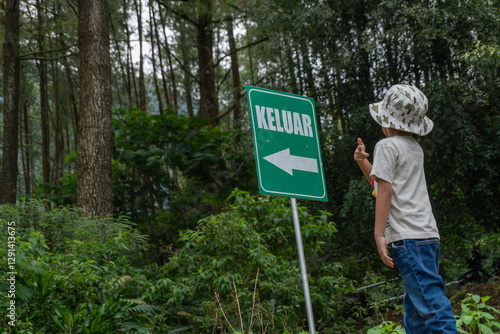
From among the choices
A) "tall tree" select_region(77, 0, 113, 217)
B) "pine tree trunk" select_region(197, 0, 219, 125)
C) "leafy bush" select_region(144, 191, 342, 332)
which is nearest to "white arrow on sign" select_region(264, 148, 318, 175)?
"leafy bush" select_region(144, 191, 342, 332)

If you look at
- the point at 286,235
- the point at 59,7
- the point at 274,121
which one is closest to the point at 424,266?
the point at 274,121

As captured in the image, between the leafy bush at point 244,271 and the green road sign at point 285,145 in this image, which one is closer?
the green road sign at point 285,145

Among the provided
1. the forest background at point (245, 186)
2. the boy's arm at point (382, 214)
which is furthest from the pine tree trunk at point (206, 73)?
the boy's arm at point (382, 214)

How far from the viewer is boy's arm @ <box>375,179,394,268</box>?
229cm

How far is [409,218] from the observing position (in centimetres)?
236

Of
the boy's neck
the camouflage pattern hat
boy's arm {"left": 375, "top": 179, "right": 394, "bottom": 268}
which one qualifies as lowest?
boy's arm {"left": 375, "top": 179, "right": 394, "bottom": 268}

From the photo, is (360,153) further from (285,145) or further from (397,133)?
(285,145)

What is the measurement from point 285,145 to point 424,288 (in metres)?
1.10

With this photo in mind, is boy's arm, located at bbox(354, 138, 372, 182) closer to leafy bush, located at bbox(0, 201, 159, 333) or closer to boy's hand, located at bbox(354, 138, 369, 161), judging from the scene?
boy's hand, located at bbox(354, 138, 369, 161)

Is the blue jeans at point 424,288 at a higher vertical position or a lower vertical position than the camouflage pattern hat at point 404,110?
lower

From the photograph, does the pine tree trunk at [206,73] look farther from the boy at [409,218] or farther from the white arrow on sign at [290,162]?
the boy at [409,218]

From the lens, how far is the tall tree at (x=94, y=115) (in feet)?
24.7

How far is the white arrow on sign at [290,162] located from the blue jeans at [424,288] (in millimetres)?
696

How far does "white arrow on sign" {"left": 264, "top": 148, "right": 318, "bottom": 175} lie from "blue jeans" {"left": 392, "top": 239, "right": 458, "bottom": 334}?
27.4 inches
